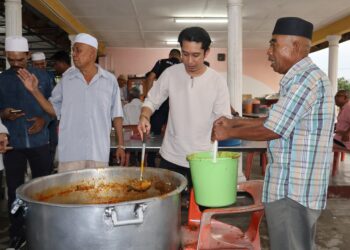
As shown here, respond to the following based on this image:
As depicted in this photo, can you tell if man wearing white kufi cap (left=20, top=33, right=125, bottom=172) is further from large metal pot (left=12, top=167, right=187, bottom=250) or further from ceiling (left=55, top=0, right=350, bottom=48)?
ceiling (left=55, top=0, right=350, bottom=48)

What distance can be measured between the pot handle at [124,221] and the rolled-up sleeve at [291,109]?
2.11 ft

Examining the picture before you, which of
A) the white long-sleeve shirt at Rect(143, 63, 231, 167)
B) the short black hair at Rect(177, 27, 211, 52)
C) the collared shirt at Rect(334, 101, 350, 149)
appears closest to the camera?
the short black hair at Rect(177, 27, 211, 52)

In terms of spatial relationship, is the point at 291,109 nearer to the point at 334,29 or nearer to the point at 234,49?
the point at 234,49

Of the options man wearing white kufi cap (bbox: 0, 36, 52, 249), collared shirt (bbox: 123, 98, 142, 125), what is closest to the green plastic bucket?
man wearing white kufi cap (bbox: 0, 36, 52, 249)

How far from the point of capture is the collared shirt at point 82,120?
8.38ft

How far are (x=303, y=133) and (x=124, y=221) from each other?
0.82 m

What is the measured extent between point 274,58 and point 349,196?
3887 mm

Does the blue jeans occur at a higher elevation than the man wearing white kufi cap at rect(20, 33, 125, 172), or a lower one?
lower

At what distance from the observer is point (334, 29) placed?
10.0m

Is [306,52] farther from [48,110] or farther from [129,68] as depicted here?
[129,68]

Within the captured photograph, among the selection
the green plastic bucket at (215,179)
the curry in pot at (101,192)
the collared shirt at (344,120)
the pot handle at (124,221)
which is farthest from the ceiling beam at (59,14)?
the pot handle at (124,221)

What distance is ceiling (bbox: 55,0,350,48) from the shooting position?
24.7 ft

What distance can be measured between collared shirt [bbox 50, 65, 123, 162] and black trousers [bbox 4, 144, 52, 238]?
46 centimetres

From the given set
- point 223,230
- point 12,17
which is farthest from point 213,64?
point 223,230
